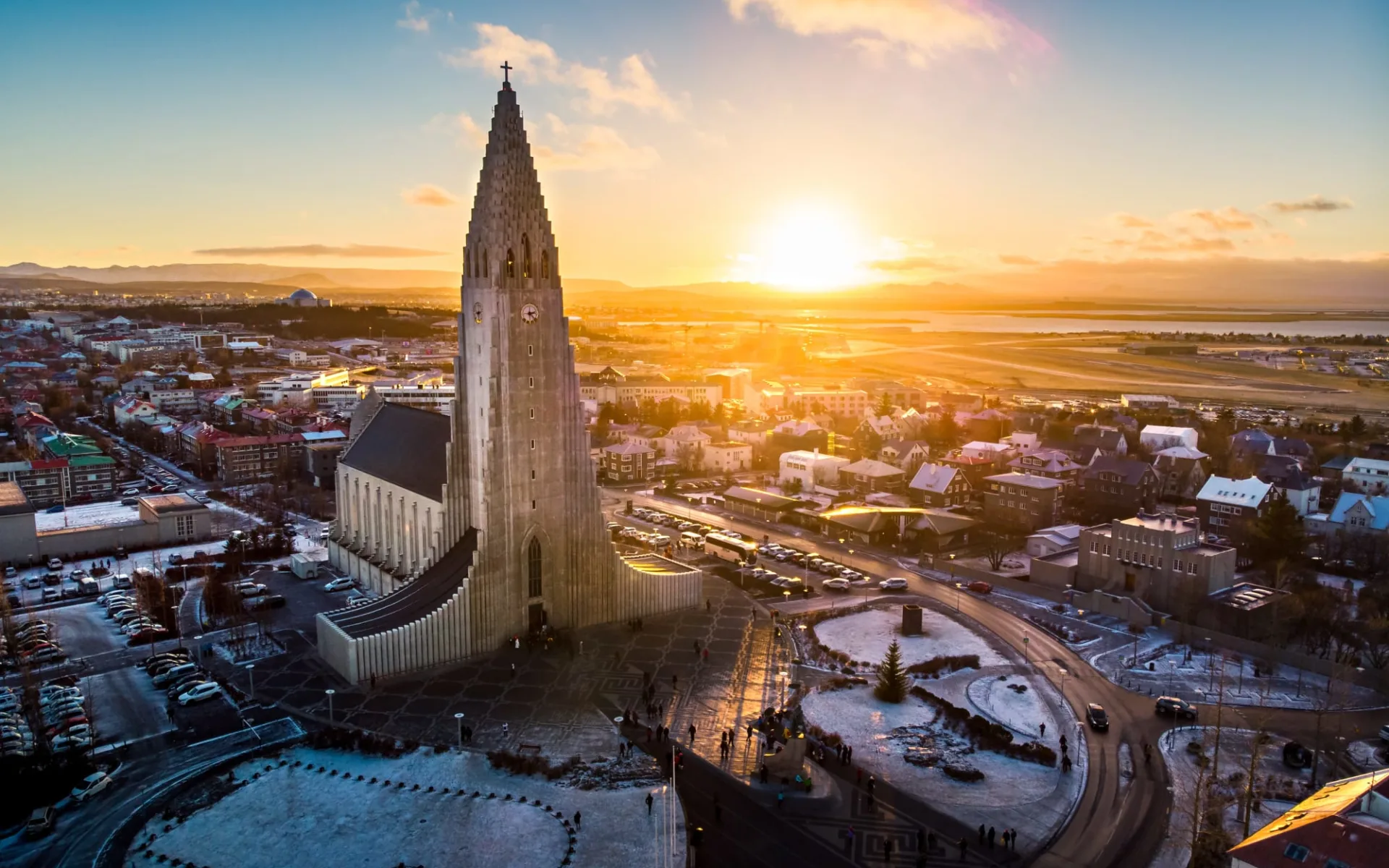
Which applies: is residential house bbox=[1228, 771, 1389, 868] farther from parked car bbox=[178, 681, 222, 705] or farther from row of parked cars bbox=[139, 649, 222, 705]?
row of parked cars bbox=[139, 649, 222, 705]

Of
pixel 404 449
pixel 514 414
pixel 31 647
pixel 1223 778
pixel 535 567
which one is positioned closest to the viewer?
pixel 1223 778

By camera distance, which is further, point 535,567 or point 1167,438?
point 1167,438

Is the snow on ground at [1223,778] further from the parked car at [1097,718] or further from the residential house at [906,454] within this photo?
the residential house at [906,454]

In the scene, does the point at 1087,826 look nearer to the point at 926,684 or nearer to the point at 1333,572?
the point at 926,684

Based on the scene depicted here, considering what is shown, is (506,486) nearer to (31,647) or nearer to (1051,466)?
(31,647)

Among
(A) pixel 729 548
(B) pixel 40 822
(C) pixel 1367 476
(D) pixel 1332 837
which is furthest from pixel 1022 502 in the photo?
(B) pixel 40 822

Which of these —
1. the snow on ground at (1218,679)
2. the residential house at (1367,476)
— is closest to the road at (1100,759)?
the snow on ground at (1218,679)
